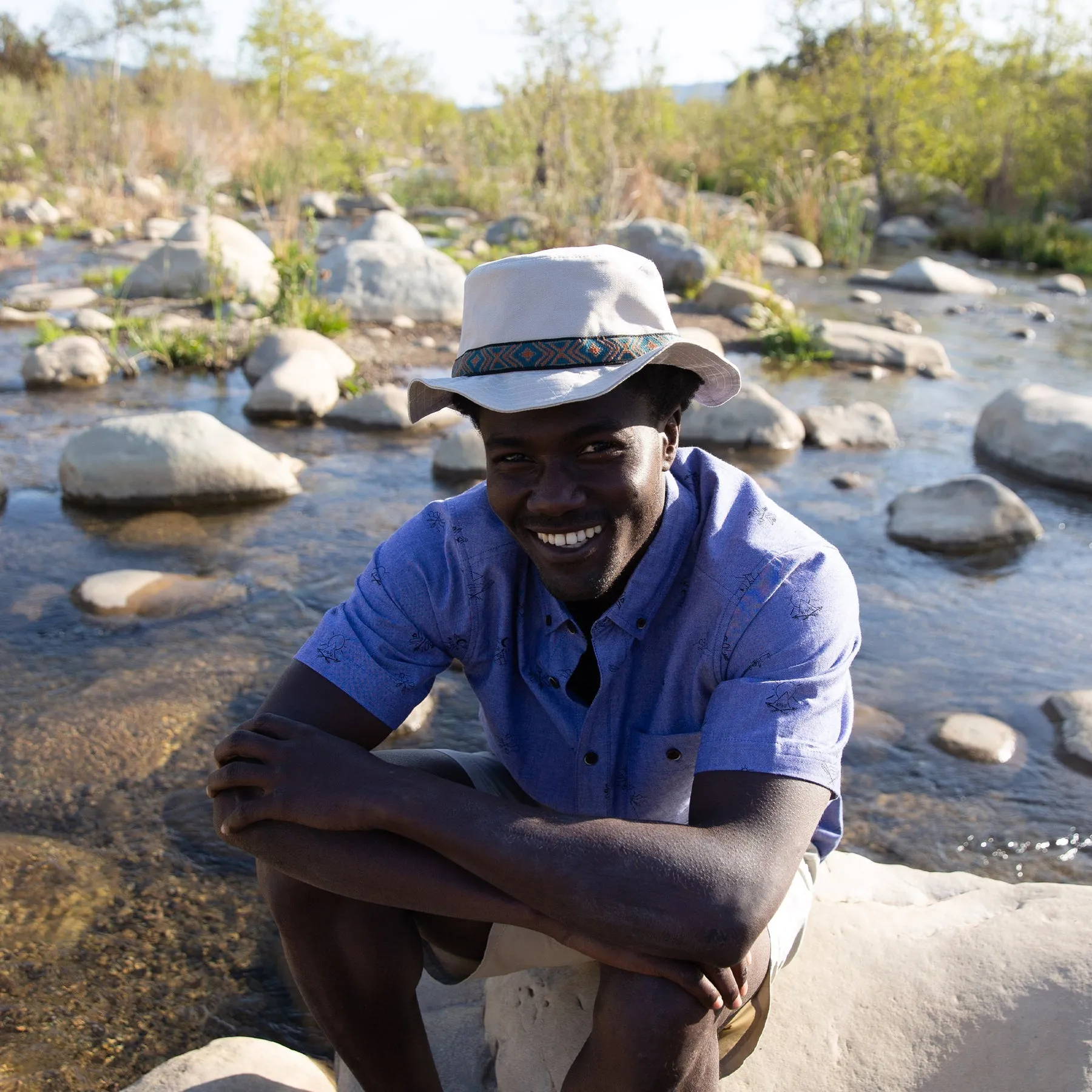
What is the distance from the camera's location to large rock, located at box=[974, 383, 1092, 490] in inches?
246

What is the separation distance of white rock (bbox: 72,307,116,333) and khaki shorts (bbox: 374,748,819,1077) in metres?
6.76

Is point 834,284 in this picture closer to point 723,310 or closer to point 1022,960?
point 723,310

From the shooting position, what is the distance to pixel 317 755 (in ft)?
Answer: 5.68

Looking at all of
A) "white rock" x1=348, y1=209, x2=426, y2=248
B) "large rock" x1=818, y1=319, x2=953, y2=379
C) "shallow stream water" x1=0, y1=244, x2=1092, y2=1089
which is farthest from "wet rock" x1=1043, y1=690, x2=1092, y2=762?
"white rock" x1=348, y1=209, x2=426, y2=248

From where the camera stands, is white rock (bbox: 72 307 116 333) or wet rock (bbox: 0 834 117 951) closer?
wet rock (bbox: 0 834 117 951)

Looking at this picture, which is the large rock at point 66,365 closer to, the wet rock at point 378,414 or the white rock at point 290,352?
the white rock at point 290,352

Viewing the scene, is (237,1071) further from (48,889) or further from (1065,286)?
(1065,286)

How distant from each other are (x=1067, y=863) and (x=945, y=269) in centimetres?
1138

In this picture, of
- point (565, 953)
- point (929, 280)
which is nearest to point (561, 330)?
point (565, 953)

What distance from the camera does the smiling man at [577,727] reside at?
5.00 feet

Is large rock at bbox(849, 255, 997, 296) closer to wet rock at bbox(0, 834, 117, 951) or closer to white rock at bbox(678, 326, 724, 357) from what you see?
white rock at bbox(678, 326, 724, 357)

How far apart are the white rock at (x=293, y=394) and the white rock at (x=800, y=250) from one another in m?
8.69

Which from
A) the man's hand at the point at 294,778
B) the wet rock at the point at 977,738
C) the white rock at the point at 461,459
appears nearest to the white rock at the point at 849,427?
the white rock at the point at 461,459

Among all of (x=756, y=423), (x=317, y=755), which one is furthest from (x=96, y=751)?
(x=756, y=423)
